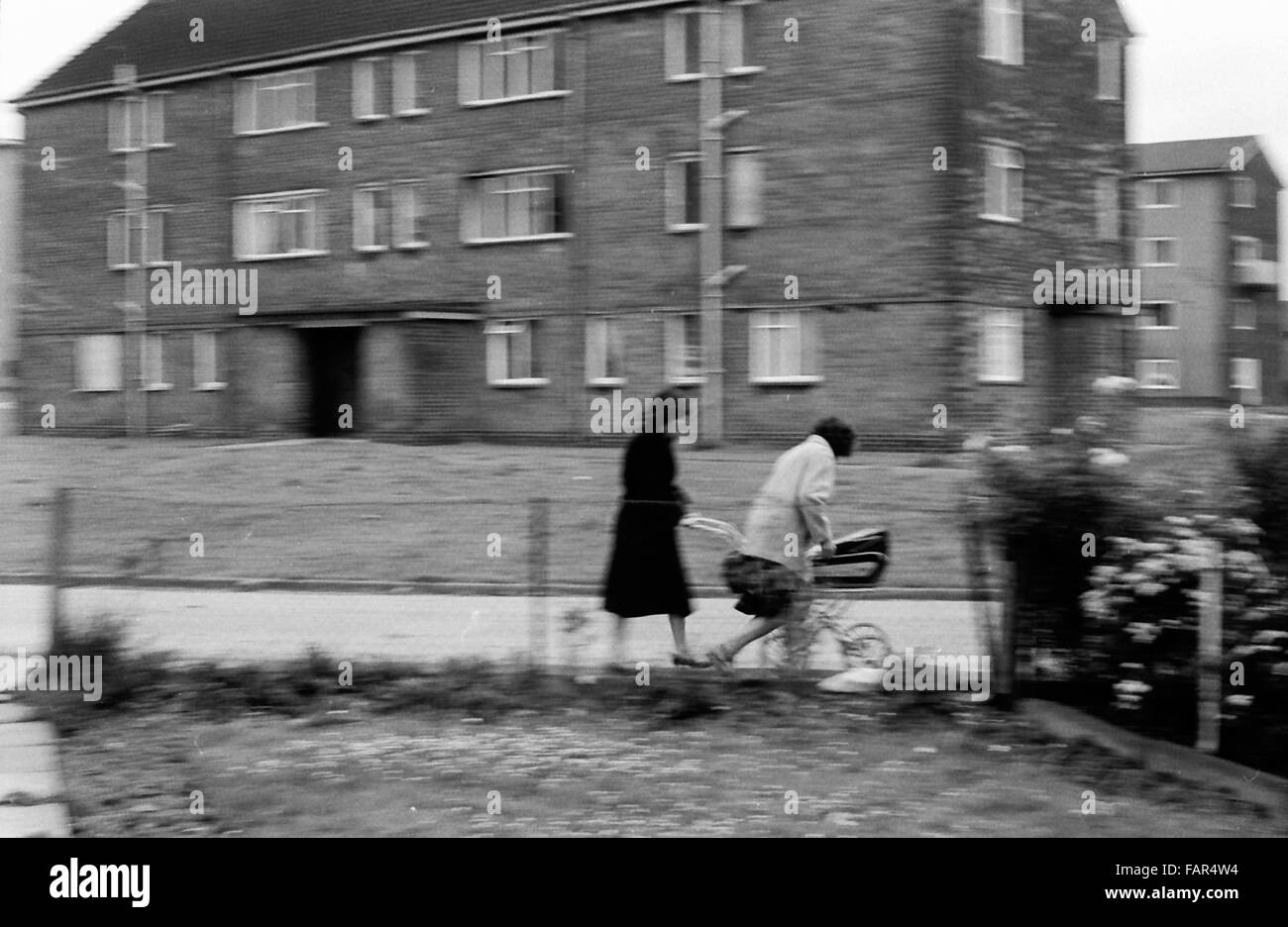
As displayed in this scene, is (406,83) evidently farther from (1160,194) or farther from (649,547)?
(649,547)

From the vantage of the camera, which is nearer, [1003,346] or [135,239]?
[1003,346]

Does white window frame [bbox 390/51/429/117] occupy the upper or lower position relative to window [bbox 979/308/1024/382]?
upper

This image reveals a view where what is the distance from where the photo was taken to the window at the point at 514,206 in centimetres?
3178

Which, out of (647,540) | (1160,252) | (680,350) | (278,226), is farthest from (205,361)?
(1160,252)

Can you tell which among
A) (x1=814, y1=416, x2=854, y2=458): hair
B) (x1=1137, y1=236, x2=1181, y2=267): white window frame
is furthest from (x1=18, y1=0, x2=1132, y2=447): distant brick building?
(x1=1137, y1=236, x2=1181, y2=267): white window frame

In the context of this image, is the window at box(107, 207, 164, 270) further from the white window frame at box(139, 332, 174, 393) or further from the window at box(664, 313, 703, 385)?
the window at box(664, 313, 703, 385)

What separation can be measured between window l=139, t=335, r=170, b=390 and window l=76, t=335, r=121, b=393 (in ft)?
2.23

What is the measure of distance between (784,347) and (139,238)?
1666cm

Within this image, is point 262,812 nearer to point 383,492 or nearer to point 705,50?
point 383,492

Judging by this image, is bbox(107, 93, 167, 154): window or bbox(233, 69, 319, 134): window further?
bbox(107, 93, 167, 154): window

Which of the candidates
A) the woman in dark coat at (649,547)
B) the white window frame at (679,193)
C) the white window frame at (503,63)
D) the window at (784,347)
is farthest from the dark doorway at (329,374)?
the woman in dark coat at (649,547)

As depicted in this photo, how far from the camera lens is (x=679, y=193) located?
30172 millimetres

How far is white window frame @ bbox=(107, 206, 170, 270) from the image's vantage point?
37.2 m

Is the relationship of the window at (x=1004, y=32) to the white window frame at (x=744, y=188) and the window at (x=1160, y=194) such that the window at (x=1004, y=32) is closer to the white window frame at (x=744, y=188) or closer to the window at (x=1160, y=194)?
the white window frame at (x=744, y=188)
